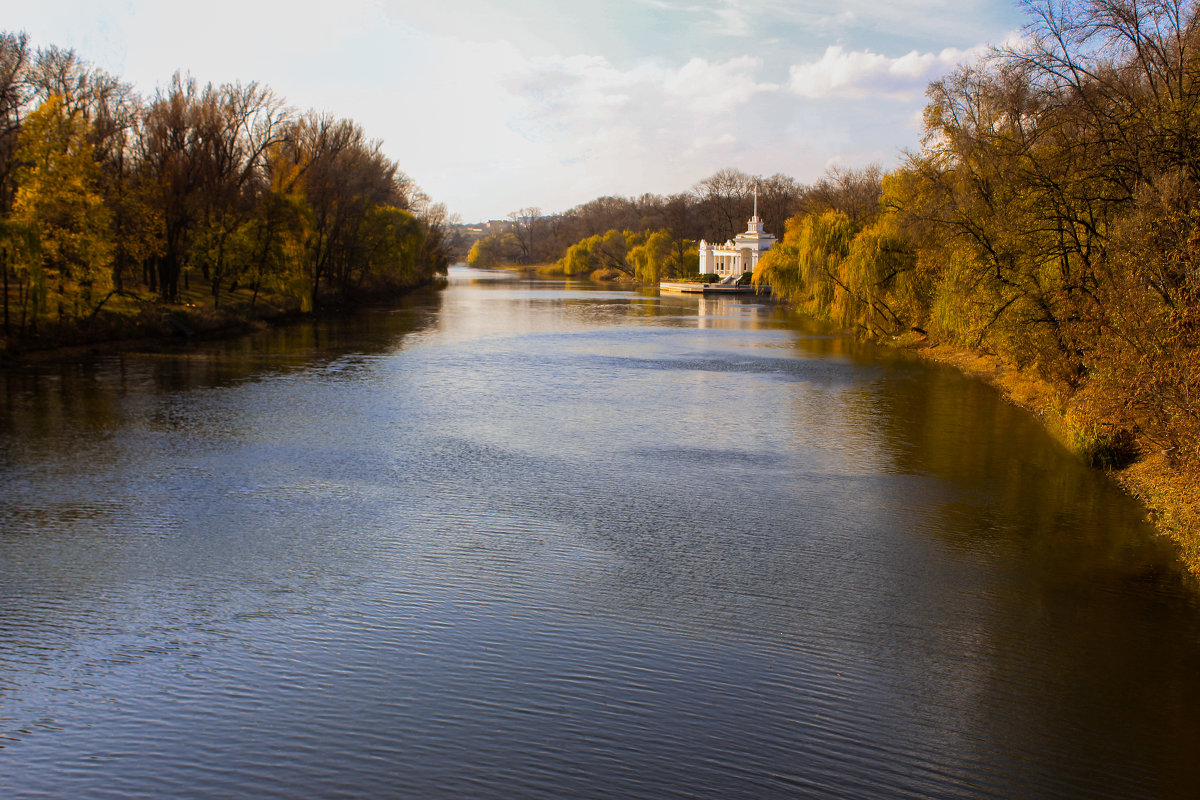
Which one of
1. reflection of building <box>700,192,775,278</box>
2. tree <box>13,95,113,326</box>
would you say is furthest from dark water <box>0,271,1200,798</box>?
reflection of building <box>700,192,775,278</box>

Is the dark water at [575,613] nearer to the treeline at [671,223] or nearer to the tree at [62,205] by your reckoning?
the tree at [62,205]

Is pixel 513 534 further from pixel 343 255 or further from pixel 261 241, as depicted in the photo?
pixel 343 255

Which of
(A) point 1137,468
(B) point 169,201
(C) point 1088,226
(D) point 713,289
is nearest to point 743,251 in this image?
(D) point 713,289

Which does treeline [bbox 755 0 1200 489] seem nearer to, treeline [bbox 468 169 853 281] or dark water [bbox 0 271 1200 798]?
dark water [bbox 0 271 1200 798]

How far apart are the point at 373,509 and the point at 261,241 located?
31770 mm

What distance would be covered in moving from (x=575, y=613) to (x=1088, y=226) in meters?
13.9

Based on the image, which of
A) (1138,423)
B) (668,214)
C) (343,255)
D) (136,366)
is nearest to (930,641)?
(1138,423)

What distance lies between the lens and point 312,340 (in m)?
36.1

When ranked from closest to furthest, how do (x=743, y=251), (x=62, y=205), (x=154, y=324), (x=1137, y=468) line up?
(x=1137, y=468)
(x=62, y=205)
(x=154, y=324)
(x=743, y=251)

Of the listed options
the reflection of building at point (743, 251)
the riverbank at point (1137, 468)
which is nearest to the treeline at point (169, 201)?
the riverbank at point (1137, 468)

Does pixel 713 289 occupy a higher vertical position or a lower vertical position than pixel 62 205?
lower

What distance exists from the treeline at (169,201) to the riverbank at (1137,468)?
2721 centimetres

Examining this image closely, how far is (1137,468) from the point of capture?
14.9m

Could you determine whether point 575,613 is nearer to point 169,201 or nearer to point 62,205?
point 62,205
